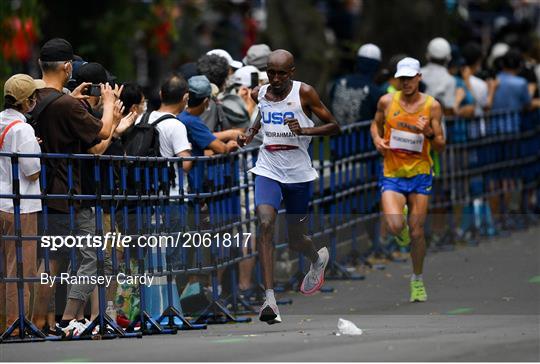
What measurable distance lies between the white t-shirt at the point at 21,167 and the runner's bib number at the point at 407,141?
13.3 ft

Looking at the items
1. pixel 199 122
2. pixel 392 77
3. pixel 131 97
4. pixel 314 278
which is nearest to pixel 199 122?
pixel 199 122

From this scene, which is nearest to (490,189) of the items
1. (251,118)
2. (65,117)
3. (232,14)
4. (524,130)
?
(524,130)

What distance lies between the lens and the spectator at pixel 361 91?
17.9m

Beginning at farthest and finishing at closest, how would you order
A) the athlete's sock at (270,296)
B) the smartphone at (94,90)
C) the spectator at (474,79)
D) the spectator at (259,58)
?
the spectator at (474,79), the spectator at (259,58), the smartphone at (94,90), the athlete's sock at (270,296)

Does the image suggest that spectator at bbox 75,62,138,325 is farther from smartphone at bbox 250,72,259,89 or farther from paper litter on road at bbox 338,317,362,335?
smartphone at bbox 250,72,259,89

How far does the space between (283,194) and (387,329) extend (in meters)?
1.62

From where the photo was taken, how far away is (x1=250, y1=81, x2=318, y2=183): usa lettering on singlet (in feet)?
44.2

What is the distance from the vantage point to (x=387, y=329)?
12664mm

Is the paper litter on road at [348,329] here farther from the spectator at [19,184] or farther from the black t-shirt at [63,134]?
the spectator at [19,184]

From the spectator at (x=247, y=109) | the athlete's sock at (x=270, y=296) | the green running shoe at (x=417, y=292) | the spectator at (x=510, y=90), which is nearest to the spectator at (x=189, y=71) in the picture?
the spectator at (x=247, y=109)

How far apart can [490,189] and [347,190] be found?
11.4 ft

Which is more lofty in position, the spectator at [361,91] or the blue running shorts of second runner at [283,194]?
the spectator at [361,91]

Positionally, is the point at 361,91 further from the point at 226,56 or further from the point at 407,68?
the point at 407,68

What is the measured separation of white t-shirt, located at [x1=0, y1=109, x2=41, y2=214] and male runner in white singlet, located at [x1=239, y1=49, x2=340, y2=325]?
1832 millimetres
